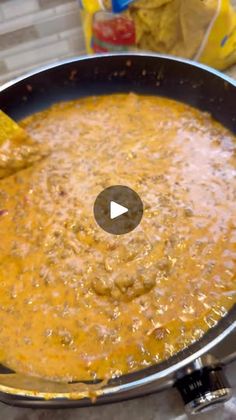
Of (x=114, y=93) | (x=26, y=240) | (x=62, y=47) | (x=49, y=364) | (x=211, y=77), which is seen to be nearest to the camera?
(x=49, y=364)

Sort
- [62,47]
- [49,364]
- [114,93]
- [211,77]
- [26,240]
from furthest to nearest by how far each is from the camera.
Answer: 1. [62,47]
2. [114,93]
3. [211,77]
4. [26,240]
5. [49,364]

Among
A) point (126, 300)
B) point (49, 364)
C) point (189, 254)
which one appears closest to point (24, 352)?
point (49, 364)

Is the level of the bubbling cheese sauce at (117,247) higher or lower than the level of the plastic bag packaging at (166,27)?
lower

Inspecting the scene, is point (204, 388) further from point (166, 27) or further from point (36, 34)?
point (36, 34)

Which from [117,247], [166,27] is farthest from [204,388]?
[166,27]

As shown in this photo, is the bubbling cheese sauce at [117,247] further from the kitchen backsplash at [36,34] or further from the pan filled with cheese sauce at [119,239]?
the kitchen backsplash at [36,34]

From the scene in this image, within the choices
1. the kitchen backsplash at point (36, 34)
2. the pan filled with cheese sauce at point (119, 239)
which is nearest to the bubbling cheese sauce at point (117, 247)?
the pan filled with cheese sauce at point (119, 239)

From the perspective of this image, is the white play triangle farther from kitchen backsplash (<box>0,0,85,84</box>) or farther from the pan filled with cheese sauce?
kitchen backsplash (<box>0,0,85,84</box>)

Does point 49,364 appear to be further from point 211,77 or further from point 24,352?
point 211,77
